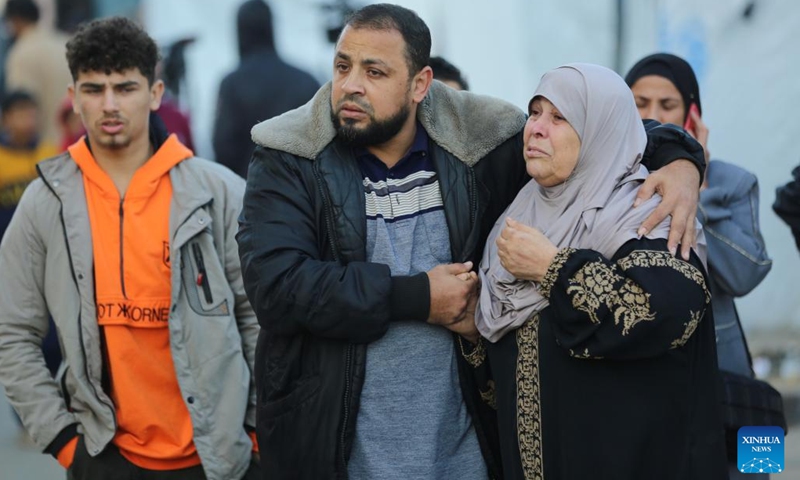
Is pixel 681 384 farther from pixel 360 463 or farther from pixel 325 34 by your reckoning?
pixel 325 34

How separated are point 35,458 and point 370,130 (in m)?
4.37

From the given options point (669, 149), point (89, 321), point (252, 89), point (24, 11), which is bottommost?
point (89, 321)

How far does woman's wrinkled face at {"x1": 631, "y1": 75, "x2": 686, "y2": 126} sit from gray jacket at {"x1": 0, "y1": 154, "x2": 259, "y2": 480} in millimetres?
1572

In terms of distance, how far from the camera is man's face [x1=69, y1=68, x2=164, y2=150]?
393 centimetres

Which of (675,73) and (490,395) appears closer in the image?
(490,395)

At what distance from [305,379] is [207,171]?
0.97 m

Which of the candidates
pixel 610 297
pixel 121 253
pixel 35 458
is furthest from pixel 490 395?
pixel 35 458

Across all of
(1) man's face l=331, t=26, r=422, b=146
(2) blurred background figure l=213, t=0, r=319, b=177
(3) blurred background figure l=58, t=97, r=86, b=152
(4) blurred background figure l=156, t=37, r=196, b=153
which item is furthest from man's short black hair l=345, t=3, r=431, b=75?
(4) blurred background figure l=156, t=37, r=196, b=153

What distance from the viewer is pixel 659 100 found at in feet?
14.5

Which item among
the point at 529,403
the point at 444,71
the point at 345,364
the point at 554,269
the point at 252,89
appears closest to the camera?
the point at 554,269

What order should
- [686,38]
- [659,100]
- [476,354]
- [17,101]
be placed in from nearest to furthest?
1. [476,354]
2. [659,100]
3. [686,38]
4. [17,101]

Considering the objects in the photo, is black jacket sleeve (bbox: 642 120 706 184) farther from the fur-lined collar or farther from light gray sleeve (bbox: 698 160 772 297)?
light gray sleeve (bbox: 698 160 772 297)

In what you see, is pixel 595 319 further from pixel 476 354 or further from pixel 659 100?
pixel 659 100

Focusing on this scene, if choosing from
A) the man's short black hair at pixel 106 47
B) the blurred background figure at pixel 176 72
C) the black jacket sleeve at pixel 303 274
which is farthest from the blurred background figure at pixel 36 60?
the black jacket sleeve at pixel 303 274
